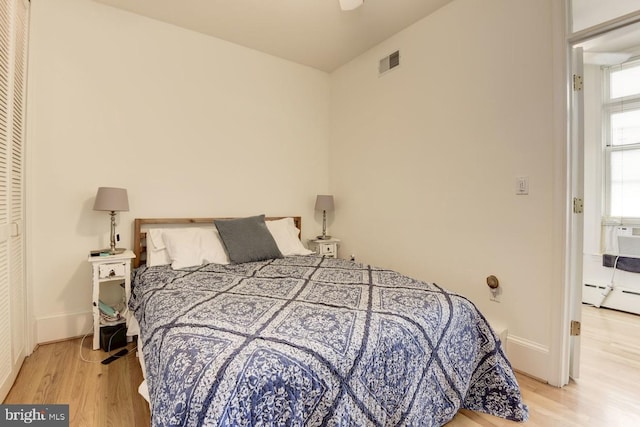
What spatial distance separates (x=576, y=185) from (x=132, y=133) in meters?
3.34

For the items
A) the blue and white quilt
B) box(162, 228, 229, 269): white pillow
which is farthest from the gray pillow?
the blue and white quilt

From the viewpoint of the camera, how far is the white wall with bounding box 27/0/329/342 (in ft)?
7.79

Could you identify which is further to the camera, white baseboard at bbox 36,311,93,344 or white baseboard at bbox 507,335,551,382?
white baseboard at bbox 36,311,93,344

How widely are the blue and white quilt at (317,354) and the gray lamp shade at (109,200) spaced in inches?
28.4

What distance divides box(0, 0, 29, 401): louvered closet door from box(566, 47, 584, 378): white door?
129 inches

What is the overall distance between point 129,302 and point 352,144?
2610mm

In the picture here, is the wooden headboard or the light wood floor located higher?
the wooden headboard

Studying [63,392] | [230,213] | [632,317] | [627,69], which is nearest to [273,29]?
[230,213]

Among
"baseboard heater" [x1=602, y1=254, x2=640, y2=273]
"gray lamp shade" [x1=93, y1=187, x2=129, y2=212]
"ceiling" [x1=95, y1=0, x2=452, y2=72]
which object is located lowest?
"baseboard heater" [x1=602, y1=254, x2=640, y2=273]

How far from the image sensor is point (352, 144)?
11.5 feet

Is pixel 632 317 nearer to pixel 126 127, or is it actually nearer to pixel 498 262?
pixel 498 262

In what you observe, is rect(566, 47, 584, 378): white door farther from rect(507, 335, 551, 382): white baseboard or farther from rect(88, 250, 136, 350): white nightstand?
rect(88, 250, 136, 350): white nightstand

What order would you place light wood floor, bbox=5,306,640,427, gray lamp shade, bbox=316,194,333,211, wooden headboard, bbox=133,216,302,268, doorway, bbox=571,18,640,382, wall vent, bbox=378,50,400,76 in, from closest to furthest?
1. light wood floor, bbox=5,306,640,427
2. wooden headboard, bbox=133,216,302,268
3. wall vent, bbox=378,50,400,76
4. doorway, bbox=571,18,640,382
5. gray lamp shade, bbox=316,194,333,211

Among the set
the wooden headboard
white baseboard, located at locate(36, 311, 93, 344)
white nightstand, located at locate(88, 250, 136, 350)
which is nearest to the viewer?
white nightstand, located at locate(88, 250, 136, 350)
